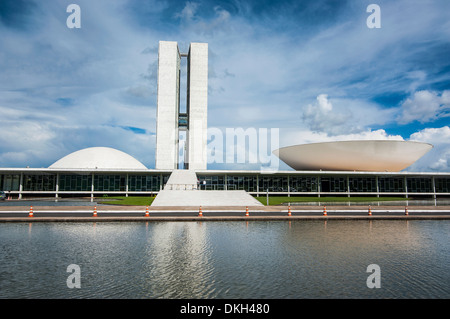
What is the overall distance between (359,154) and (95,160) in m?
47.2

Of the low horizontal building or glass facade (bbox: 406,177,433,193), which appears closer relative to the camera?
the low horizontal building

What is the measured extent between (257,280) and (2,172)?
55.2 m

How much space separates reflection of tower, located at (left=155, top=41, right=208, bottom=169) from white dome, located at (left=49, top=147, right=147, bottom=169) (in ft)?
24.7

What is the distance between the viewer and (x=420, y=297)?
637 centimetres

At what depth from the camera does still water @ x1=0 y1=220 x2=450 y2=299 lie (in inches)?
261

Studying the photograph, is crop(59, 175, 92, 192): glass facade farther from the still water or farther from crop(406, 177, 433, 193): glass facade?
crop(406, 177, 433, 193): glass facade

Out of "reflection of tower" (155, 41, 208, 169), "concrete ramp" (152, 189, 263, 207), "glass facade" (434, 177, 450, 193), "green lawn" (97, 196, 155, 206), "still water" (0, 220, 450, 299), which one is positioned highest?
"reflection of tower" (155, 41, 208, 169)

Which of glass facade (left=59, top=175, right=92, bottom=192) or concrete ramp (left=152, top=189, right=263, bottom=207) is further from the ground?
glass facade (left=59, top=175, right=92, bottom=192)

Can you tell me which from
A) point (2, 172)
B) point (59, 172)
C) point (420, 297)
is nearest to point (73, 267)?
point (420, 297)

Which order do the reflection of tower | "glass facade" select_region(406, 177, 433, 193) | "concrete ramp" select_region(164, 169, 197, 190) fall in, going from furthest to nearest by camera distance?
the reflection of tower → "glass facade" select_region(406, 177, 433, 193) → "concrete ramp" select_region(164, 169, 197, 190)

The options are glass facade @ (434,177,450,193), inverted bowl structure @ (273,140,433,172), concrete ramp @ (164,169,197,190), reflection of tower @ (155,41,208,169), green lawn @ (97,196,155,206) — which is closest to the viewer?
green lawn @ (97,196,155,206)

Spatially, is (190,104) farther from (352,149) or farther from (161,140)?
(352,149)

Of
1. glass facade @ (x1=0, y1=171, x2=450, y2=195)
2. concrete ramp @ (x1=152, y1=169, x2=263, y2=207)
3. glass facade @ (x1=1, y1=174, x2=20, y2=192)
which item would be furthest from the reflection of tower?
concrete ramp @ (x1=152, y1=169, x2=263, y2=207)

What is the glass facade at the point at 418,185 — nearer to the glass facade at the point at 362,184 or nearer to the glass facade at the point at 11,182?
the glass facade at the point at 362,184
